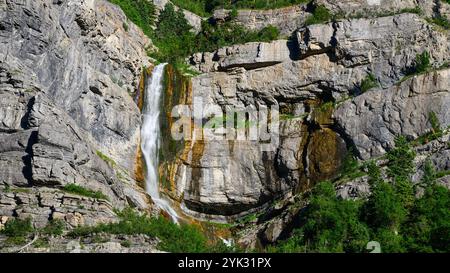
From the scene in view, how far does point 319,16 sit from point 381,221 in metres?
20.9

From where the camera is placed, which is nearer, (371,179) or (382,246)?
(382,246)

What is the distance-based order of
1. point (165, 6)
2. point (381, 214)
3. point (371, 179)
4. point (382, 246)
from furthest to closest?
point (165, 6), point (371, 179), point (381, 214), point (382, 246)

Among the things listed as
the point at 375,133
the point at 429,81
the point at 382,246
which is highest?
the point at 429,81

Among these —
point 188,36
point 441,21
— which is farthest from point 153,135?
point 441,21

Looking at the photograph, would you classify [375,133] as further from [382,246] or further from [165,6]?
[165,6]

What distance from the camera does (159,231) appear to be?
32562 mm

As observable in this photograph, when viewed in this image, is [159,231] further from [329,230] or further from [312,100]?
[312,100]

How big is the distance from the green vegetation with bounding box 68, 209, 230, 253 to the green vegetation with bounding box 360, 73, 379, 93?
1627 cm

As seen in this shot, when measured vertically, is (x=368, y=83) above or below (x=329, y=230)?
above

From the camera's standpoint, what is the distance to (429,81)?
42188mm

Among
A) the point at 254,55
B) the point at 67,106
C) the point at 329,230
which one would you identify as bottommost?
the point at 329,230
